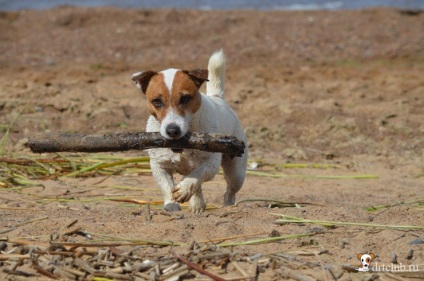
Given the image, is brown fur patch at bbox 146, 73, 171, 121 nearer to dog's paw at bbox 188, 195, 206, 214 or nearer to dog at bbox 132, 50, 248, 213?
dog at bbox 132, 50, 248, 213

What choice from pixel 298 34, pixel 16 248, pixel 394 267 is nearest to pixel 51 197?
pixel 16 248

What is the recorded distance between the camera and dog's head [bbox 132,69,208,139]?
6.20 meters

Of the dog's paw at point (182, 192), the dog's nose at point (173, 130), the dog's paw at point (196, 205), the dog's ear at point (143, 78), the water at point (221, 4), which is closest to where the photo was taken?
the dog's nose at point (173, 130)

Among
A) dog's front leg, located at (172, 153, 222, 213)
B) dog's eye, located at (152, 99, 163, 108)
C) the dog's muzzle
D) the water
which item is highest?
the water

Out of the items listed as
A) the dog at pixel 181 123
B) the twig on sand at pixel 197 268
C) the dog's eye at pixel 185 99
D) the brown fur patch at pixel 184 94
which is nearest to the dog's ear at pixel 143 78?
the dog at pixel 181 123

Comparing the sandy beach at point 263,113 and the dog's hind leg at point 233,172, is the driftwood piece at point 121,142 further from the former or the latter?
the dog's hind leg at point 233,172

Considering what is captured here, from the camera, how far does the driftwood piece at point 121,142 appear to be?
6.15 m

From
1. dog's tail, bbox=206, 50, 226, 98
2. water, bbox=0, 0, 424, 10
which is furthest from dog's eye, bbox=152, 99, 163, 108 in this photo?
water, bbox=0, 0, 424, 10

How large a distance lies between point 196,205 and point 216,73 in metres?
1.47

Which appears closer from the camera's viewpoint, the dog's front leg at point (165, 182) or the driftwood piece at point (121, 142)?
the driftwood piece at point (121, 142)

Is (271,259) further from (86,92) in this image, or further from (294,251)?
(86,92)

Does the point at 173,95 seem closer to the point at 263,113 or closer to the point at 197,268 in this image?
the point at 197,268

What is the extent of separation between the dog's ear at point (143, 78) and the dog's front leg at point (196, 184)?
800 millimetres

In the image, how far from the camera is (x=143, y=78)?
6.53m
